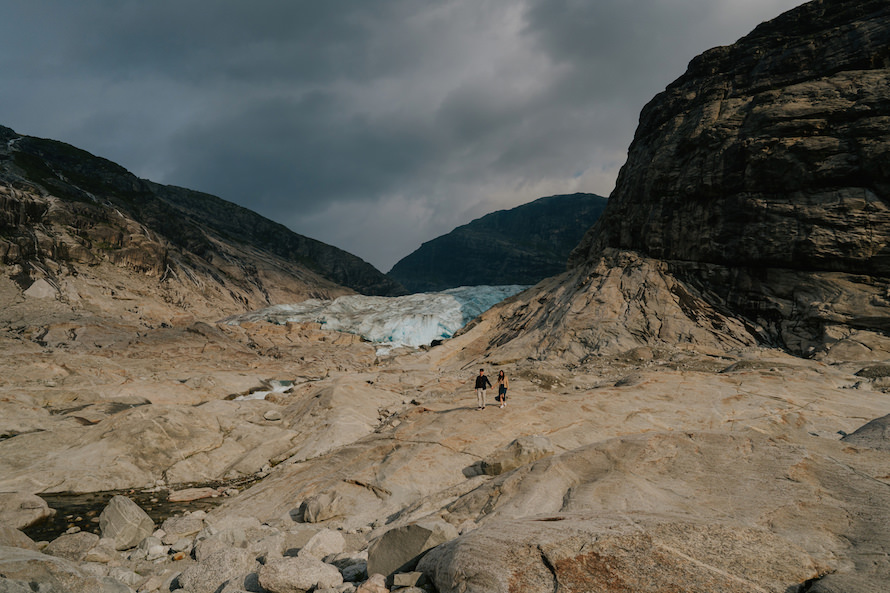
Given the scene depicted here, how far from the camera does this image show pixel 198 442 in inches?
840

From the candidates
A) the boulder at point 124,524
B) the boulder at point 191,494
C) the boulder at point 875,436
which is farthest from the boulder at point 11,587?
the boulder at point 875,436

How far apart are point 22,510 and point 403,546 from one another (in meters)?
14.6

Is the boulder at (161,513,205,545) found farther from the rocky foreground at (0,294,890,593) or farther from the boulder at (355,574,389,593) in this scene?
the boulder at (355,574,389,593)

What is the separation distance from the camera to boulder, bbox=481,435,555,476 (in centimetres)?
1260

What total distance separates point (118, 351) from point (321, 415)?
31.9 meters

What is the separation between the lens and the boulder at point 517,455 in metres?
12.6

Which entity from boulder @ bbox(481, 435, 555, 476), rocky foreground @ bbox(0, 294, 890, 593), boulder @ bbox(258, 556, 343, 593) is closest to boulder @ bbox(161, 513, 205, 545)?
rocky foreground @ bbox(0, 294, 890, 593)

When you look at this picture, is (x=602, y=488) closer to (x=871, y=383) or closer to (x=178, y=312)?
(x=871, y=383)

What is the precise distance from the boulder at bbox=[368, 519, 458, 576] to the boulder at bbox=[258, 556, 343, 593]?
770 mm

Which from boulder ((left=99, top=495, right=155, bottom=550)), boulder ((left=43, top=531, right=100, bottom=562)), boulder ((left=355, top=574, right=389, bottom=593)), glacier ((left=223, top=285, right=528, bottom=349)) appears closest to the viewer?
boulder ((left=355, top=574, right=389, bottom=593))

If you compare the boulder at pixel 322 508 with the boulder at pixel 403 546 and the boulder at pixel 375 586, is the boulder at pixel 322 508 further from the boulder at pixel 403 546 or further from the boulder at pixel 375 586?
the boulder at pixel 375 586

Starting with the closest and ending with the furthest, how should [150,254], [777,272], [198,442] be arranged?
[198,442] → [777,272] → [150,254]

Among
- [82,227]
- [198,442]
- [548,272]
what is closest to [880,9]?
[198,442]

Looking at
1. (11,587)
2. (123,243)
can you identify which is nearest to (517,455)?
(11,587)
